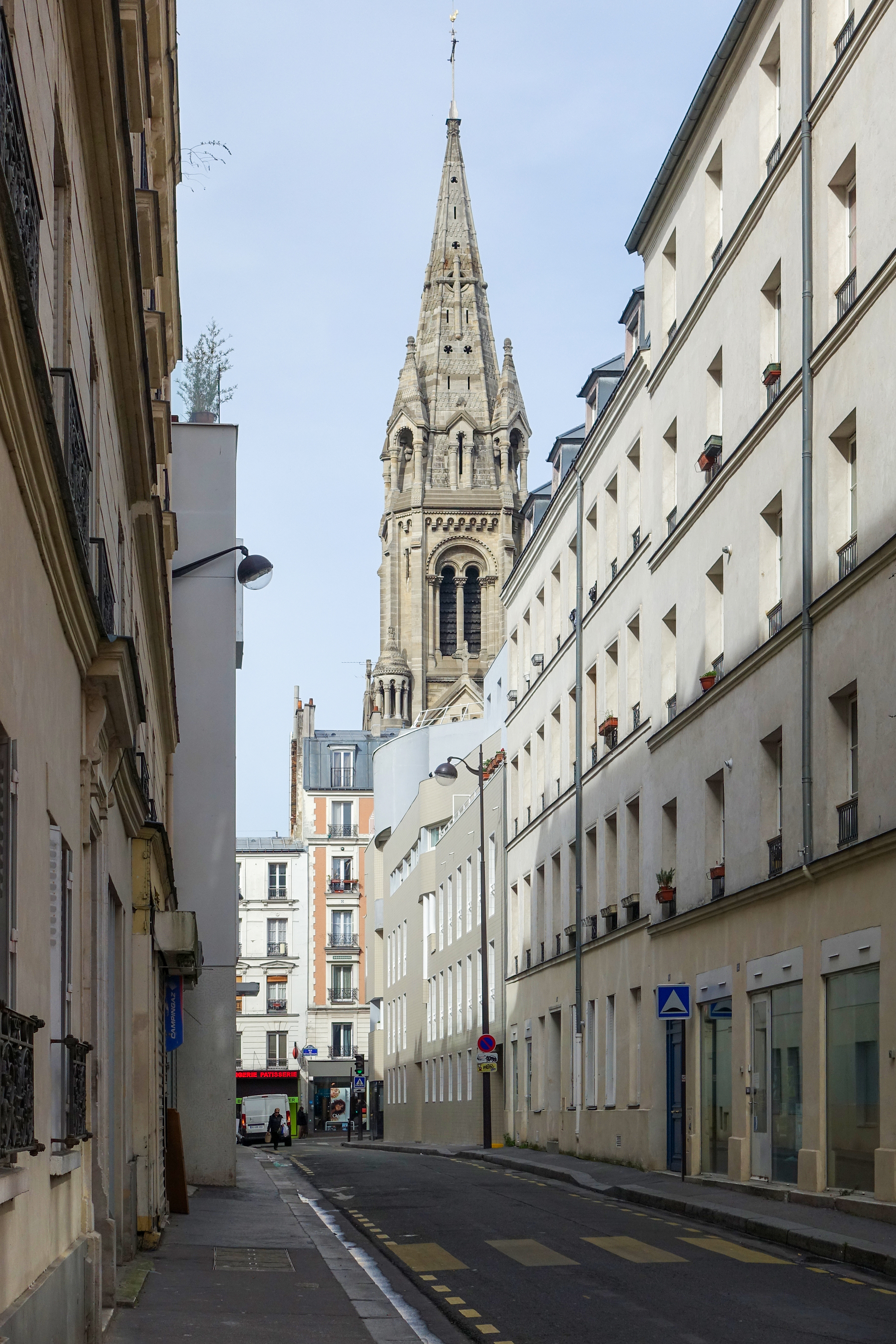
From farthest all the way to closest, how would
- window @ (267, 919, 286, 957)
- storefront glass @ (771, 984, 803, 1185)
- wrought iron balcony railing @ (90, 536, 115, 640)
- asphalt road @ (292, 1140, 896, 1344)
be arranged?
window @ (267, 919, 286, 957), storefront glass @ (771, 984, 803, 1185), asphalt road @ (292, 1140, 896, 1344), wrought iron balcony railing @ (90, 536, 115, 640)

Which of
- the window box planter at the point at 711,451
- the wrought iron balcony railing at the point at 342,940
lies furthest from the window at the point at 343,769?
the window box planter at the point at 711,451

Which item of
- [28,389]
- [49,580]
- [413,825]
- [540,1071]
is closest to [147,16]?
[49,580]

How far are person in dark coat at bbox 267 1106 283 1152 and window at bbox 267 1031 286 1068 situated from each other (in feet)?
105

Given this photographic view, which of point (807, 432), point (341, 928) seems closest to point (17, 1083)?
point (807, 432)

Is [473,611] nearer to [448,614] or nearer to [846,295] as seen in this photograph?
[448,614]

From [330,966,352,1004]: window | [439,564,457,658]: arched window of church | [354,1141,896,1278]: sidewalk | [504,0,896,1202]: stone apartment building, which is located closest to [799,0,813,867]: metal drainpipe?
[504,0,896,1202]: stone apartment building

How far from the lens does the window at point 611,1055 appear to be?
34219 mm

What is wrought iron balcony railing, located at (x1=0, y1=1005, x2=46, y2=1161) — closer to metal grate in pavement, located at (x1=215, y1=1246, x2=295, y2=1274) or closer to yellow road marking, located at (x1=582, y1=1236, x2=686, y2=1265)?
metal grate in pavement, located at (x1=215, y1=1246, x2=295, y2=1274)

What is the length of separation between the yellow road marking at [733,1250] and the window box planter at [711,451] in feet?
43.6

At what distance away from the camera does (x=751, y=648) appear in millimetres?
25281

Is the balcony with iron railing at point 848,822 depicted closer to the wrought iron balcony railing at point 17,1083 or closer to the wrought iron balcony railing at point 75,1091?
the wrought iron balcony railing at point 75,1091

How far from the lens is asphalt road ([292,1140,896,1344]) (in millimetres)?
11422

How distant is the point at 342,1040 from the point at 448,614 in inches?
1521

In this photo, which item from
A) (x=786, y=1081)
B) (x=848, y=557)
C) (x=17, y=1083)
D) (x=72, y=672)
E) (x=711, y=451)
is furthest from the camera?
(x=711, y=451)
